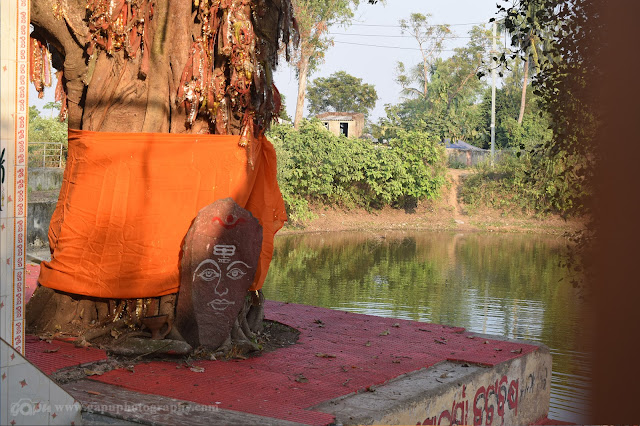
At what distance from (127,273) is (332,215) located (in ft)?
80.2

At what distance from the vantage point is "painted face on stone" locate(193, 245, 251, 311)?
255 inches

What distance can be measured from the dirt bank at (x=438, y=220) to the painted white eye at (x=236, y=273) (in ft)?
74.5

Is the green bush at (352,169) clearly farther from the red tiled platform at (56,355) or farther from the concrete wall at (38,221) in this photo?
the red tiled platform at (56,355)

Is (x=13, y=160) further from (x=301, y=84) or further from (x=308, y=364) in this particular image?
(x=301, y=84)

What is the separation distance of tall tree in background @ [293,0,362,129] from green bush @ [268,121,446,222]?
4.17 metres

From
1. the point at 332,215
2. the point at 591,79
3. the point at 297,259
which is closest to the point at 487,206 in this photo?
the point at 332,215

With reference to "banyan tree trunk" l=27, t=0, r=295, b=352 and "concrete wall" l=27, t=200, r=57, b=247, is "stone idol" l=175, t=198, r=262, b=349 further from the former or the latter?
"concrete wall" l=27, t=200, r=57, b=247

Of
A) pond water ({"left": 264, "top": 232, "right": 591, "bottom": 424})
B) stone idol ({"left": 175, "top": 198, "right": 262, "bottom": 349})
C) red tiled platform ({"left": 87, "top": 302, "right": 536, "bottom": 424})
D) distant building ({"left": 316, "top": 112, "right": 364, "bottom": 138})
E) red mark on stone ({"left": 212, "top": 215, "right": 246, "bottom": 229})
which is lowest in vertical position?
pond water ({"left": 264, "top": 232, "right": 591, "bottom": 424})

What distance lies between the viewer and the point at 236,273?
21.6ft

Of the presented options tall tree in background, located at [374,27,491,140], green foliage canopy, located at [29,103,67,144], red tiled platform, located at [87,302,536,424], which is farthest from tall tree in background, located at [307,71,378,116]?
red tiled platform, located at [87,302,536,424]

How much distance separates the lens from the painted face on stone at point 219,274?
6.48 m

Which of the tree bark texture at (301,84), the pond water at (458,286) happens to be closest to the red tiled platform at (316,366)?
the pond water at (458,286)

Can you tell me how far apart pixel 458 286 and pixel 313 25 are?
20.3m

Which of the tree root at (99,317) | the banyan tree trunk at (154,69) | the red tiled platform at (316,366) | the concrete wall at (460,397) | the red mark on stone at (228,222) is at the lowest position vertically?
the concrete wall at (460,397)
